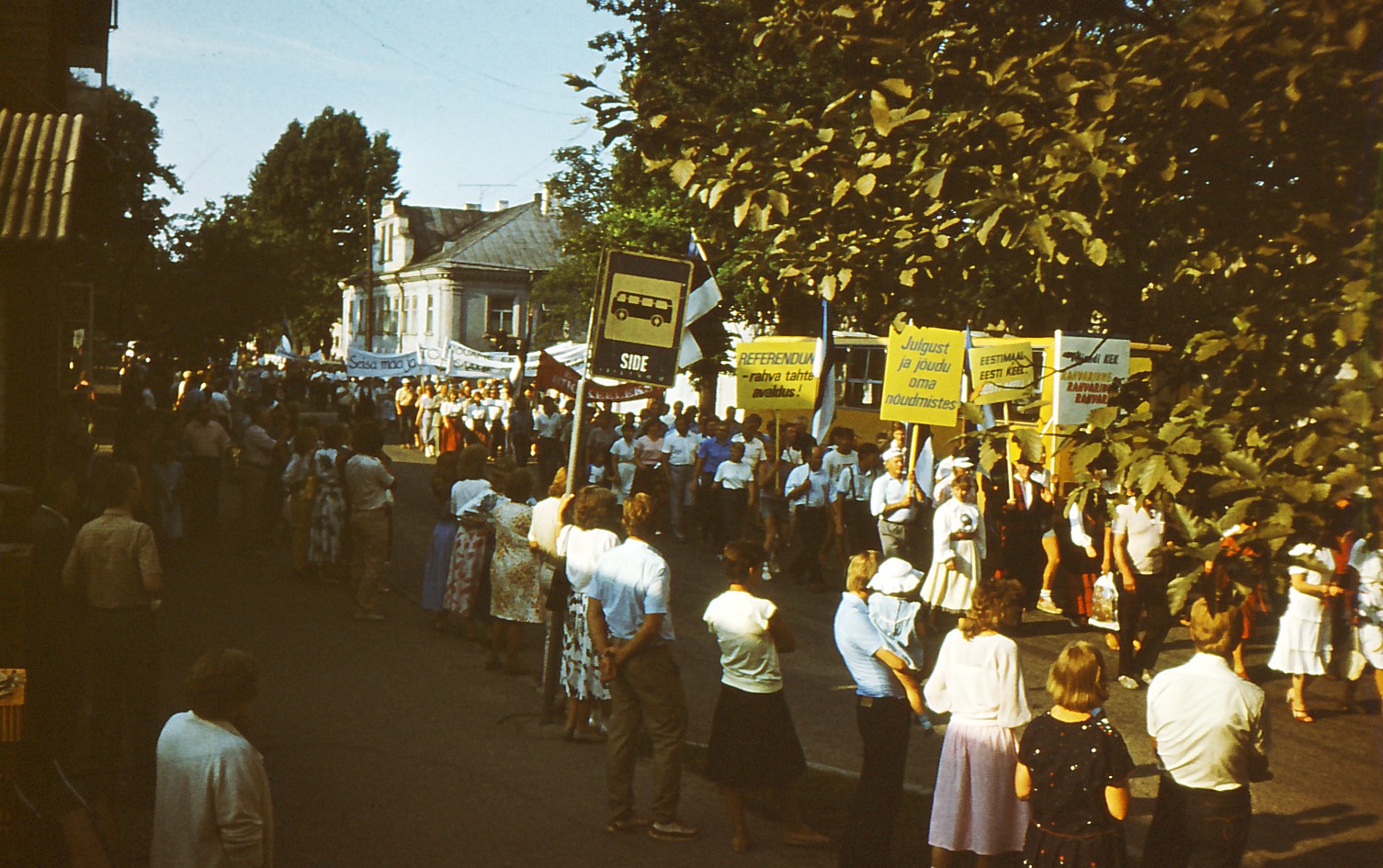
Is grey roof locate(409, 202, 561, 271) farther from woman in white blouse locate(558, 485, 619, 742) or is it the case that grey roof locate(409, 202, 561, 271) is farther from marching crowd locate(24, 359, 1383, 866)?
woman in white blouse locate(558, 485, 619, 742)

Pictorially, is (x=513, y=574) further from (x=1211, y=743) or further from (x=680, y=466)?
(x=680, y=466)

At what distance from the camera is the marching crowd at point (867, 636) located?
224 inches

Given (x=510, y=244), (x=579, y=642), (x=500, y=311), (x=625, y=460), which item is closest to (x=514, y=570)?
(x=579, y=642)

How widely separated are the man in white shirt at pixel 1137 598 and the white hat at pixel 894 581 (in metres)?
4.97

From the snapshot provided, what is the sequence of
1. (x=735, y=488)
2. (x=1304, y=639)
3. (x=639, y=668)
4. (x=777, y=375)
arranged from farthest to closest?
(x=777, y=375), (x=735, y=488), (x=1304, y=639), (x=639, y=668)

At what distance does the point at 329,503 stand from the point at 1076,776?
1058 centimetres

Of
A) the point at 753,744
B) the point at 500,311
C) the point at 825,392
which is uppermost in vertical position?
the point at 500,311

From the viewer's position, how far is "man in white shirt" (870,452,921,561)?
571 inches

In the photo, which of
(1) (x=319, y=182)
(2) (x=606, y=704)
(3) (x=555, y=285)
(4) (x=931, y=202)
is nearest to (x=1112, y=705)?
(2) (x=606, y=704)

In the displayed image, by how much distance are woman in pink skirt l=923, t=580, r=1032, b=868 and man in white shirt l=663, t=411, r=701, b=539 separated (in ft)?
44.2

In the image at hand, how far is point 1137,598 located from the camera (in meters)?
11.7

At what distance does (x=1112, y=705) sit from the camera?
11.2 m

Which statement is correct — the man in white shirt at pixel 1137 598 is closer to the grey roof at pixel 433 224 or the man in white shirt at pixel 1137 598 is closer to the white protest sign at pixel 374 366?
the white protest sign at pixel 374 366

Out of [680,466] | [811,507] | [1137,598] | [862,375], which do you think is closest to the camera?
[1137,598]
